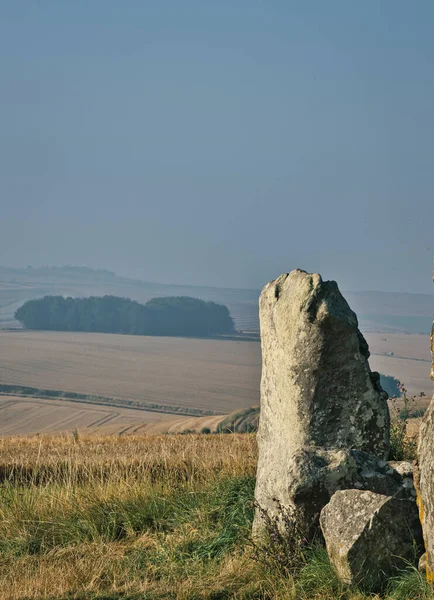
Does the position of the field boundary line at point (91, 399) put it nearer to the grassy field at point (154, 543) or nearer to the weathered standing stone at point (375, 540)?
the grassy field at point (154, 543)

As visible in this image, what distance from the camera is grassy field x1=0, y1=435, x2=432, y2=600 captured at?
7043 millimetres

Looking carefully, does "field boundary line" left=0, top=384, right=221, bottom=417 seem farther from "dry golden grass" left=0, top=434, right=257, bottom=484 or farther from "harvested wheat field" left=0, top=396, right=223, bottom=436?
"dry golden grass" left=0, top=434, right=257, bottom=484

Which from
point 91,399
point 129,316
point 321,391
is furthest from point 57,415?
point 129,316

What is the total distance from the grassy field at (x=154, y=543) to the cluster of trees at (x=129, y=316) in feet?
315

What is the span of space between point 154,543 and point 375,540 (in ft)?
9.22

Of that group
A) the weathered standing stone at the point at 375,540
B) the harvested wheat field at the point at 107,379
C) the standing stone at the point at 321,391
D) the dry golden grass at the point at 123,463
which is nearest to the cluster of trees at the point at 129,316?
the harvested wheat field at the point at 107,379

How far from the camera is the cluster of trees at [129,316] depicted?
355 feet

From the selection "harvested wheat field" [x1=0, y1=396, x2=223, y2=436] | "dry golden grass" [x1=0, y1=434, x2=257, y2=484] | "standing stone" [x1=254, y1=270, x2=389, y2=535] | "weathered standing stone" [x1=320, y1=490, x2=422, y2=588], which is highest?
"standing stone" [x1=254, y1=270, x2=389, y2=535]

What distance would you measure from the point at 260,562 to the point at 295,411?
1595 mm

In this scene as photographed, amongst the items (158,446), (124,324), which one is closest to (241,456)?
(158,446)

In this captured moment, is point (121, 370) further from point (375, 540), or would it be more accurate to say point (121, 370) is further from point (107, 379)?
point (375, 540)

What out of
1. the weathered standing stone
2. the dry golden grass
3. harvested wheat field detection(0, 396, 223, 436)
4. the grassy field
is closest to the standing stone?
the grassy field

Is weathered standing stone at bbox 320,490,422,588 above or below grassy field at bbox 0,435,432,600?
above

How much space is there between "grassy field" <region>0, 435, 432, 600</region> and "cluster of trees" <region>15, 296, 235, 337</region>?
96.0 m
